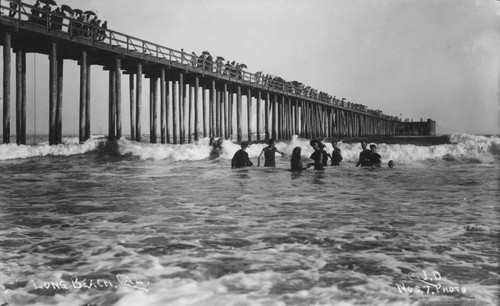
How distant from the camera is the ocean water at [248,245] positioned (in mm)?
2869

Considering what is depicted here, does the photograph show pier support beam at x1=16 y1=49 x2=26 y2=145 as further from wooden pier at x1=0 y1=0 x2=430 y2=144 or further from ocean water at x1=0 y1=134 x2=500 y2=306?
ocean water at x1=0 y1=134 x2=500 y2=306

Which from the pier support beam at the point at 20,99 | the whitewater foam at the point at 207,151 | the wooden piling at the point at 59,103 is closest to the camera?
the pier support beam at the point at 20,99

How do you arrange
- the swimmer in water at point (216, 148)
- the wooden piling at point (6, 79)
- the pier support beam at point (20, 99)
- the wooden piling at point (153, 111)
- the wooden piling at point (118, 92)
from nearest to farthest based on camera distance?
the wooden piling at point (6, 79) → the pier support beam at point (20, 99) → the wooden piling at point (118, 92) → the swimmer in water at point (216, 148) → the wooden piling at point (153, 111)

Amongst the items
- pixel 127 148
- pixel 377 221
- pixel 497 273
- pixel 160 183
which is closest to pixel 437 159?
pixel 127 148

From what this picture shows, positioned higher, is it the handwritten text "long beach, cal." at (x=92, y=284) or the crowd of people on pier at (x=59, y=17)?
the crowd of people on pier at (x=59, y=17)

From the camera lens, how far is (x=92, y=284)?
3010 mm

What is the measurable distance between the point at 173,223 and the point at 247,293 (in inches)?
94.6

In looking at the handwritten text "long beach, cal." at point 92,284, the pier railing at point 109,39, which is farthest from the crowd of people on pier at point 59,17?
the handwritten text "long beach, cal." at point 92,284

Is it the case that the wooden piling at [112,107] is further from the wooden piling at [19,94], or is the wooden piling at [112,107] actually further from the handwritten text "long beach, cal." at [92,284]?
the handwritten text "long beach, cal." at [92,284]

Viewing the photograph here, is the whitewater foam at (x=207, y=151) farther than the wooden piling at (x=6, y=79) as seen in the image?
Yes

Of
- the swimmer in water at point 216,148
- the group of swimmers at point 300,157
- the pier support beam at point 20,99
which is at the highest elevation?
the pier support beam at point 20,99

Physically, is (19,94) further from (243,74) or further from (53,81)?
(243,74)

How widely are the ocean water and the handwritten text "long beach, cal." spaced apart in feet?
0.04

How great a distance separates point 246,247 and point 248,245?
8cm
